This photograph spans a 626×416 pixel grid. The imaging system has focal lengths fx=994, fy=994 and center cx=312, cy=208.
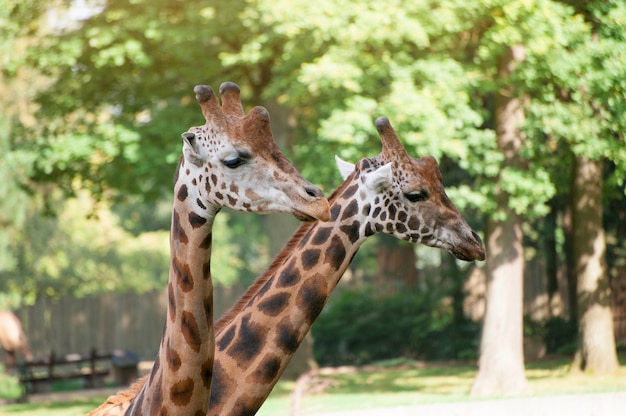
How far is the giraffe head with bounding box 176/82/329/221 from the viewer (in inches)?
163

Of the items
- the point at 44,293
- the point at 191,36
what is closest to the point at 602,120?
the point at 191,36

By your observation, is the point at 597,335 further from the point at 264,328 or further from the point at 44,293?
the point at 44,293

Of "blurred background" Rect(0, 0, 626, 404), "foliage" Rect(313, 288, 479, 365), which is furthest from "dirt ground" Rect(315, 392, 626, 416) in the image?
"foliage" Rect(313, 288, 479, 365)

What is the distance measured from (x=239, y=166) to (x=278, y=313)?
125 cm

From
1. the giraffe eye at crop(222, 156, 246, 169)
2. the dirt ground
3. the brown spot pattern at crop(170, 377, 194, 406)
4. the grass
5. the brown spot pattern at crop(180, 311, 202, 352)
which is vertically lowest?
the grass

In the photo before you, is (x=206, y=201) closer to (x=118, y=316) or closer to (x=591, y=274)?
(x=591, y=274)

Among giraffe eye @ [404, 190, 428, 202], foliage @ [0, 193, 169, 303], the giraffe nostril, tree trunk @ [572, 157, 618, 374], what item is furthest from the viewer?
foliage @ [0, 193, 169, 303]

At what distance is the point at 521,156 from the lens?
1501 cm

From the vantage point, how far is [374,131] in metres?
14.6

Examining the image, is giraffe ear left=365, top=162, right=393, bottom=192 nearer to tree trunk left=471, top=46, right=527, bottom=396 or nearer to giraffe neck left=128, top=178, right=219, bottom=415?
giraffe neck left=128, top=178, right=219, bottom=415

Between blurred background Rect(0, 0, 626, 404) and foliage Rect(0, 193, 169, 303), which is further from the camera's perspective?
foliage Rect(0, 193, 169, 303)

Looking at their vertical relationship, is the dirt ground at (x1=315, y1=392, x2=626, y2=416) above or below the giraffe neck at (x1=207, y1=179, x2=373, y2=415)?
below

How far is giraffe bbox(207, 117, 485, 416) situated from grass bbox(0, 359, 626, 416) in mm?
8799

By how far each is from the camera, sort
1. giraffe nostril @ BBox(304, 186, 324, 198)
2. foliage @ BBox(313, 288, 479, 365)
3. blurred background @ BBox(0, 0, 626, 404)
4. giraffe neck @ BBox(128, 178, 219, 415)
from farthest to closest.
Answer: foliage @ BBox(313, 288, 479, 365) < blurred background @ BBox(0, 0, 626, 404) < giraffe neck @ BBox(128, 178, 219, 415) < giraffe nostril @ BBox(304, 186, 324, 198)
